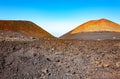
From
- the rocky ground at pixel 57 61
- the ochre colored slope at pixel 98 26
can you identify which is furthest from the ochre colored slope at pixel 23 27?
the rocky ground at pixel 57 61

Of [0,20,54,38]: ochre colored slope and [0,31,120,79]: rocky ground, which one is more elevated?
[0,20,54,38]: ochre colored slope

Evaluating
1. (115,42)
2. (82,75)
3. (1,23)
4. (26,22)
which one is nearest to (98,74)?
(82,75)

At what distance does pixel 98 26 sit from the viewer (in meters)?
32.3

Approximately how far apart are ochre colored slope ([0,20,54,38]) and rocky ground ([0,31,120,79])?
13.4 metres

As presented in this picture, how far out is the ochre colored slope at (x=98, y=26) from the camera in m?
31.7

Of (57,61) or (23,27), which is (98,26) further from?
(57,61)

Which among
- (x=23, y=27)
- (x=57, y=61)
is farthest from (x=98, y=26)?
(x=57, y=61)

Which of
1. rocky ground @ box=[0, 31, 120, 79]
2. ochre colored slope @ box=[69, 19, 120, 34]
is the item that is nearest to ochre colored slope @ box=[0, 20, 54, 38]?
ochre colored slope @ box=[69, 19, 120, 34]

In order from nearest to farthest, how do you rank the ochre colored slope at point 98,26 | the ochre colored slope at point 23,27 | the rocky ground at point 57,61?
the rocky ground at point 57,61
the ochre colored slope at point 23,27
the ochre colored slope at point 98,26

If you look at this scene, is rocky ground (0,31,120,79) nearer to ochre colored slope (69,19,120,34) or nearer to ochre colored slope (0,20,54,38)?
ochre colored slope (0,20,54,38)

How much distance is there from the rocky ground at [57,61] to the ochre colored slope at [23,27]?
13.4m

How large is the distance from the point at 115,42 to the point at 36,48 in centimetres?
426

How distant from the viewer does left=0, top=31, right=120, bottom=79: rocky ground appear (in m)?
8.45

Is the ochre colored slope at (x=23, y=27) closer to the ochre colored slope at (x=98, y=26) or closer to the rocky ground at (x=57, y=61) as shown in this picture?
the ochre colored slope at (x=98, y=26)
